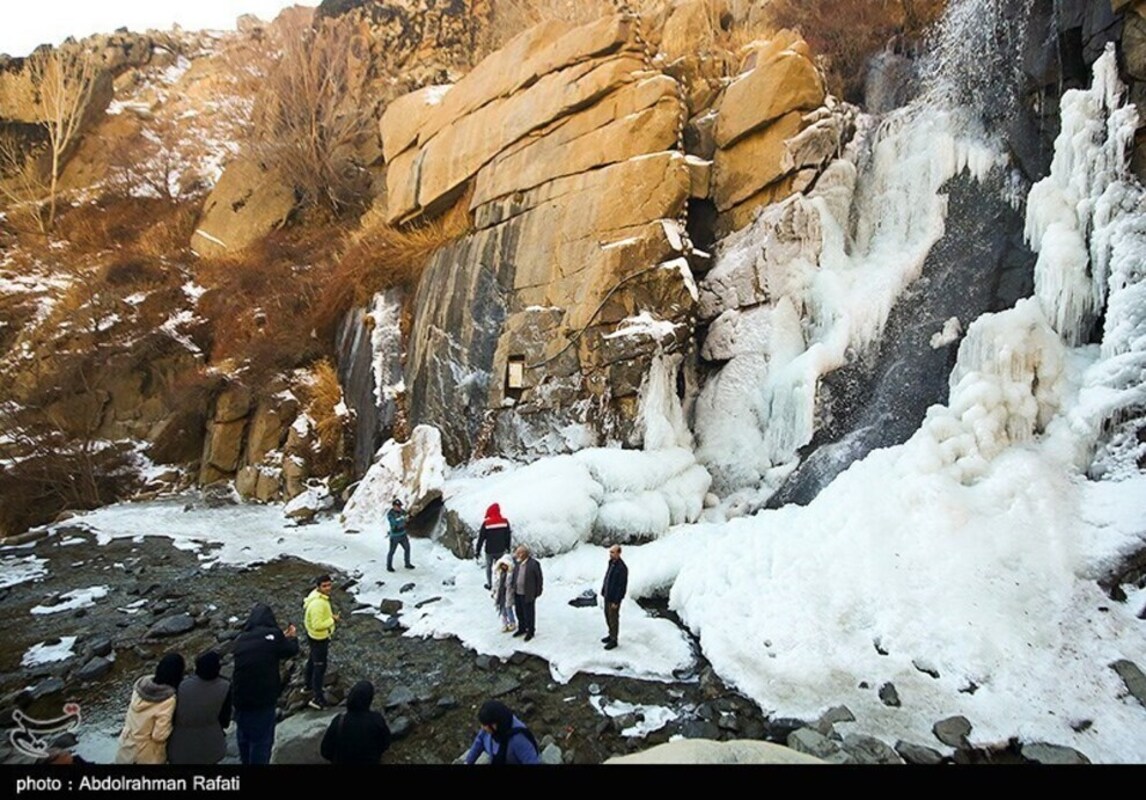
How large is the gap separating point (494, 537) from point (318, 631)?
380 centimetres

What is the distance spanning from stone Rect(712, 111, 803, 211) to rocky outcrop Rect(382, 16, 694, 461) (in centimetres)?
137

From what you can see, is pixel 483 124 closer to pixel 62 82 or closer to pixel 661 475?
pixel 661 475

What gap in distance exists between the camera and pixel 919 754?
16.4 feet

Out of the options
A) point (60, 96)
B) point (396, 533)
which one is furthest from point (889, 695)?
point (60, 96)

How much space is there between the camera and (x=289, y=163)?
25594 millimetres

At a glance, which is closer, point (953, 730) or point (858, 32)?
point (953, 730)

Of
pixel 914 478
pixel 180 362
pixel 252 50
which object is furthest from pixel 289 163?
pixel 914 478

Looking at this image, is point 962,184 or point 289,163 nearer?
point 962,184

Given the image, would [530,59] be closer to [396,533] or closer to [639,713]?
[396,533]

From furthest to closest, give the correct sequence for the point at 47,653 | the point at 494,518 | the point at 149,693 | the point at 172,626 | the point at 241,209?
the point at 241,209 < the point at 494,518 < the point at 172,626 < the point at 47,653 < the point at 149,693

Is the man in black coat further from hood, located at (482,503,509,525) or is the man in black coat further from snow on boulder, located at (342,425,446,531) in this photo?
snow on boulder, located at (342,425,446,531)

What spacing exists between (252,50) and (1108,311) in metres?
35.8

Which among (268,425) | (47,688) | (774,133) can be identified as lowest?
(47,688)

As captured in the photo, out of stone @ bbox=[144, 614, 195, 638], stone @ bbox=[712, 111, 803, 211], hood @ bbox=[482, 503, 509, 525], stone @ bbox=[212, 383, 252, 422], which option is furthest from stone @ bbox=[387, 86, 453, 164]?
stone @ bbox=[144, 614, 195, 638]
